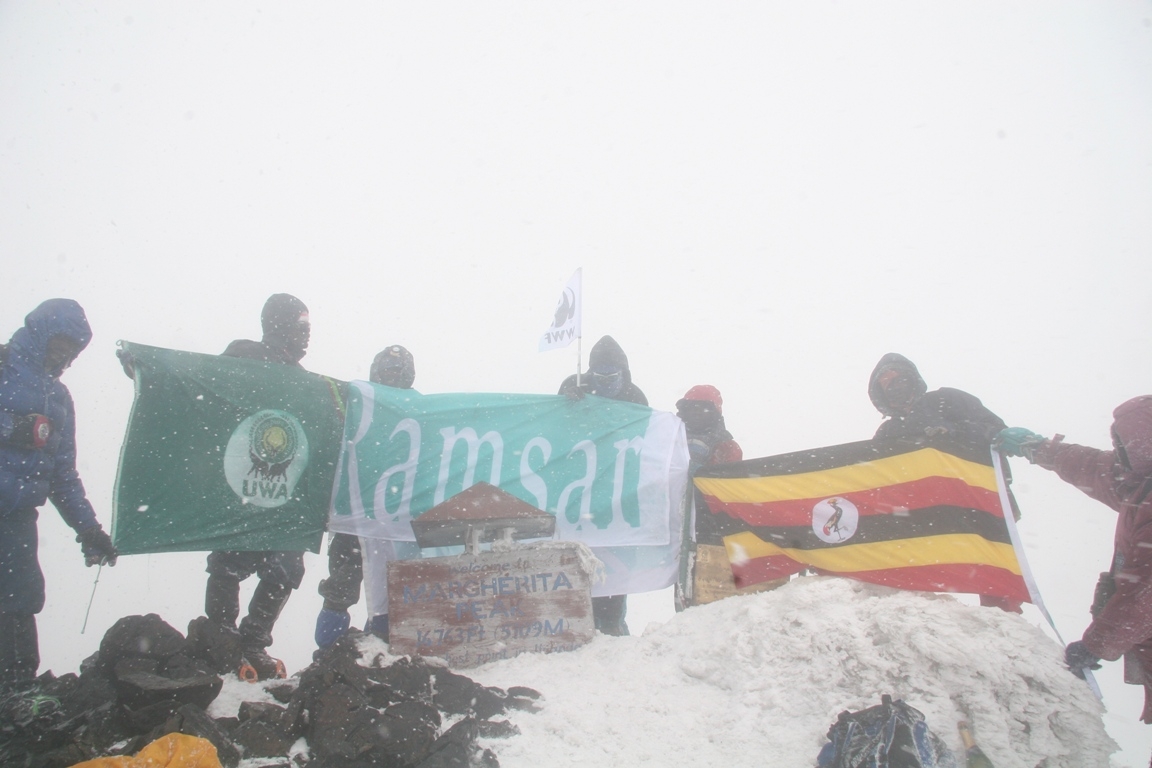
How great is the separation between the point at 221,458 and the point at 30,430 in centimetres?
95

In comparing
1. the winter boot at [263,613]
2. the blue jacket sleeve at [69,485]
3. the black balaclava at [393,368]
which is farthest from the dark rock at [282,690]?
the black balaclava at [393,368]

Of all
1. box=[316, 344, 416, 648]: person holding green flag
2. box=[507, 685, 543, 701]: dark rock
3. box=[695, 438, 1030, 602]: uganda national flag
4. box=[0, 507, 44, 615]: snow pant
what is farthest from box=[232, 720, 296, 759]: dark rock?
box=[695, 438, 1030, 602]: uganda national flag

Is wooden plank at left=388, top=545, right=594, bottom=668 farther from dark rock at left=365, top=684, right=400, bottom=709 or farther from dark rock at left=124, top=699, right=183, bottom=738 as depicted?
dark rock at left=124, top=699, right=183, bottom=738

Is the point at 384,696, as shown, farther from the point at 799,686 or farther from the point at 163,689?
the point at 799,686

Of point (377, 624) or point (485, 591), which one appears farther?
point (377, 624)

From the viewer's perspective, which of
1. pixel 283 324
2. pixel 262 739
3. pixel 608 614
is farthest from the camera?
pixel 608 614

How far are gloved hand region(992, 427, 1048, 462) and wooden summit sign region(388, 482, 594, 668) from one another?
8.30 ft

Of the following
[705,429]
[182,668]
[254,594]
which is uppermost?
[705,429]

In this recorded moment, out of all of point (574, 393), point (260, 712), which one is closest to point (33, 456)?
point (260, 712)

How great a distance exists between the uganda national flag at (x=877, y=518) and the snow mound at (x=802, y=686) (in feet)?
0.75

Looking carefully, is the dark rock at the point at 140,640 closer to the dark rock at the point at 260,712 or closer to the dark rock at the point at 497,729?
the dark rock at the point at 260,712

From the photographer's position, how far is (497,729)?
8.82 ft

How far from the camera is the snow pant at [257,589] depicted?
3789mm

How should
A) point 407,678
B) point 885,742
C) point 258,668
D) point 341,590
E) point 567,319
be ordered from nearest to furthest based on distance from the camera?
1. point 885,742
2. point 407,678
3. point 258,668
4. point 341,590
5. point 567,319
